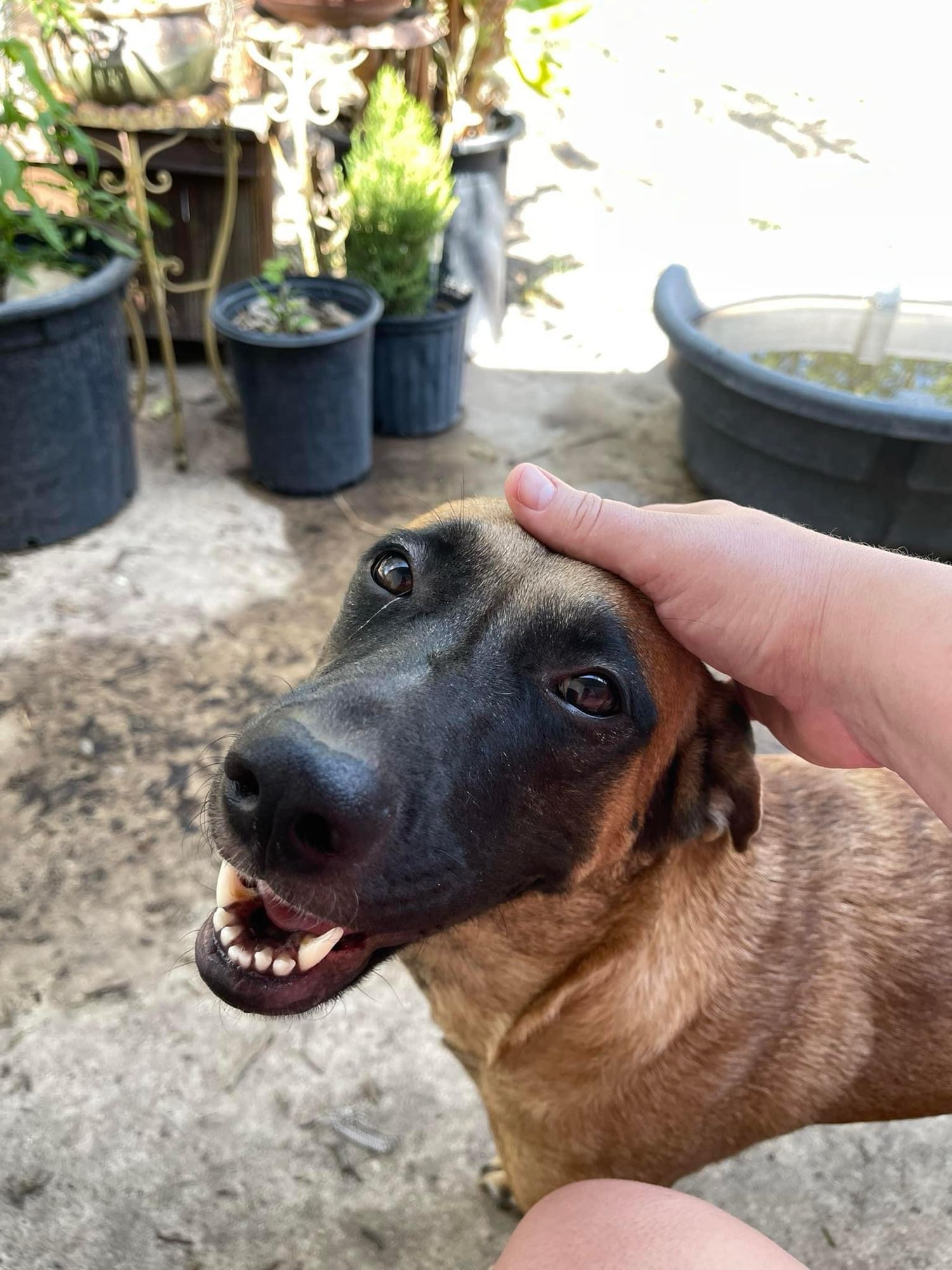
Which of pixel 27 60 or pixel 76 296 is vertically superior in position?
pixel 27 60

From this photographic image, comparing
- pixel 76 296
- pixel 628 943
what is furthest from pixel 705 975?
pixel 76 296

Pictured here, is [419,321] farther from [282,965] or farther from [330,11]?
[282,965]

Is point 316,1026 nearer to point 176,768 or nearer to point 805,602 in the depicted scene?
point 176,768

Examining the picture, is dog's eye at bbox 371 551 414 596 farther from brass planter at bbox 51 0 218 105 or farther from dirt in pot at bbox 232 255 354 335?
brass planter at bbox 51 0 218 105

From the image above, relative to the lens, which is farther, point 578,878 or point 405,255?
point 405,255

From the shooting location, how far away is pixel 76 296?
3840 mm

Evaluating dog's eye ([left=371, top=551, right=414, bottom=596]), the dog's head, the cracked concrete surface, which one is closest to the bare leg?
the dog's head

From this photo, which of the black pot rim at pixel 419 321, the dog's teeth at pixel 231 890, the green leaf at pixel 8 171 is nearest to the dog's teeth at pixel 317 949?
the dog's teeth at pixel 231 890

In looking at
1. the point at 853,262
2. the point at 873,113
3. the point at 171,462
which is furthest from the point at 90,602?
the point at 873,113

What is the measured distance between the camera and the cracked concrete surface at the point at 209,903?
7.91 feet

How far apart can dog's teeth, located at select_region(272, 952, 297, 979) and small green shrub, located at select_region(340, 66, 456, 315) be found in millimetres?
4106

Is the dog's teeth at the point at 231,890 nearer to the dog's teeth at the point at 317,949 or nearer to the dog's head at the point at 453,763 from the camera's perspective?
the dog's head at the point at 453,763

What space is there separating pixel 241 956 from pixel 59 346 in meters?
3.17

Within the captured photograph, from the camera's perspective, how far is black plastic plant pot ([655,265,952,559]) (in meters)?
4.25
